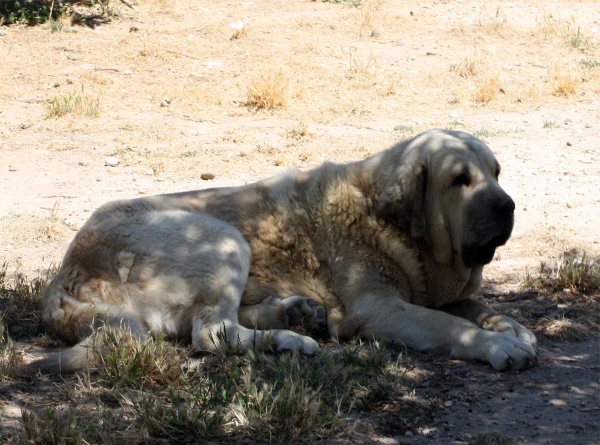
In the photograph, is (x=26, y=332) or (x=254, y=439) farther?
(x=26, y=332)

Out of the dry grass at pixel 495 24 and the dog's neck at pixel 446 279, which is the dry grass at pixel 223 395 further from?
the dry grass at pixel 495 24

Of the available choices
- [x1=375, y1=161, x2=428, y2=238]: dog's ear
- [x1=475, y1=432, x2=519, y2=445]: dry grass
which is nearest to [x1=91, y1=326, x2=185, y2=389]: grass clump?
[x1=475, y1=432, x2=519, y2=445]: dry grass

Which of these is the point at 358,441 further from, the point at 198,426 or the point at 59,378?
the point at 59,378

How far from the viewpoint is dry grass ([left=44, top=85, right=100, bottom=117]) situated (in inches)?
428

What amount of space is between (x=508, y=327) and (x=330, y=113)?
657 cm

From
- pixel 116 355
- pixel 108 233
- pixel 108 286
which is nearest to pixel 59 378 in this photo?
pixel 116 355

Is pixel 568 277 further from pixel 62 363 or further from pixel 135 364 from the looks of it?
pixel 62 363

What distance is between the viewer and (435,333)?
5.02m

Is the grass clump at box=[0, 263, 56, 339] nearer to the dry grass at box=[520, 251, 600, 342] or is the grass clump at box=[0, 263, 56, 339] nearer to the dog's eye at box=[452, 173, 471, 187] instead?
the dog's eye at box=[452, 173, 471, 187]

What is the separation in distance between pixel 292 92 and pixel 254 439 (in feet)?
27.4

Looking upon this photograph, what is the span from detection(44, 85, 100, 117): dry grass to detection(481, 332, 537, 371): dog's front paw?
7.45 m

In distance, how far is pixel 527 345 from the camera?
4.80 m

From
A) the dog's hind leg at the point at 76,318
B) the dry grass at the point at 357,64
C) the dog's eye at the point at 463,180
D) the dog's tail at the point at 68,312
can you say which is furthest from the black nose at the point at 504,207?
the dry grass at the point at 357,64

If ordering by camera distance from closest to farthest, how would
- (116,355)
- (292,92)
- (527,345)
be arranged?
1. (116,355)
2. (527,345)
3. (292,92)
